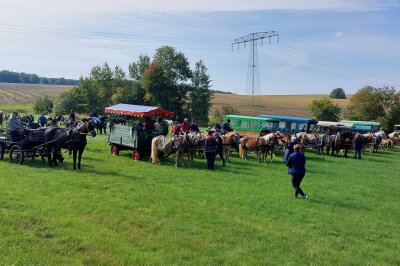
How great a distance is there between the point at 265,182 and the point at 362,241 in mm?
6330

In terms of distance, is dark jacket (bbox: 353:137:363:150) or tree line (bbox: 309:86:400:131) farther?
tree line (bbox: 309:86:400:131)

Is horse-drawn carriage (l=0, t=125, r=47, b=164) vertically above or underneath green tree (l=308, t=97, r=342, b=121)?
underneath

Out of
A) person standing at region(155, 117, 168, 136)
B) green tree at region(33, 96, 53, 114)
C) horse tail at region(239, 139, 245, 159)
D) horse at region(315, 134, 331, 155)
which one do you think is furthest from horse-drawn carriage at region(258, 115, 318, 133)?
green tree at region(33, 96, 53, 114)

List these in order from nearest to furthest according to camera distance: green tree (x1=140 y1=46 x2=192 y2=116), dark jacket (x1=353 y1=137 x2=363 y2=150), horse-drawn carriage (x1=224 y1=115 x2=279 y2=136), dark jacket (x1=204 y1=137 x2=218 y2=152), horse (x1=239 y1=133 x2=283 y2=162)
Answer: dark jacket (x1=204 y1=137 x2=218 y2=152) < horse (x1=239 y1=133 x2=283 y2=162) < dark jacket (x1=353 y1=137 x2=363 y2=150) < horse-drawn carriage (x1=224 y1=115 x2=279 y2=136) < green tree (x1=140 y1=46 x2=192 y2=116)

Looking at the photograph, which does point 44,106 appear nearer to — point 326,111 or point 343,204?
point 326,111

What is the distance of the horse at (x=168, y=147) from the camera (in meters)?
18.2

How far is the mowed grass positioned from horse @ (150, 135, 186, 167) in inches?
62.8

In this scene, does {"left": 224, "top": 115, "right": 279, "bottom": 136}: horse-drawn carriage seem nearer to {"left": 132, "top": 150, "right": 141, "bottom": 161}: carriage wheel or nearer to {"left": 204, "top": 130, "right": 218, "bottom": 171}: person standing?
{"left": 132, "top": 150, "right": 141, "bottom": 161}: carriage wheel

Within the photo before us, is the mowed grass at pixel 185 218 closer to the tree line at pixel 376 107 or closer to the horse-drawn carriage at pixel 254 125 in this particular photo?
the horse-drawn carriage at pixel 254 125

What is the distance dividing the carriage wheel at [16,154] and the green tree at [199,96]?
41252 mm

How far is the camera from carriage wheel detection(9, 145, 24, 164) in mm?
16031

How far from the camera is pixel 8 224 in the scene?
26.9 feet

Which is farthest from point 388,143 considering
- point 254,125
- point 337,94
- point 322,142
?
point 337,94

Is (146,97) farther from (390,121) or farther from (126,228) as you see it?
(126,228)
